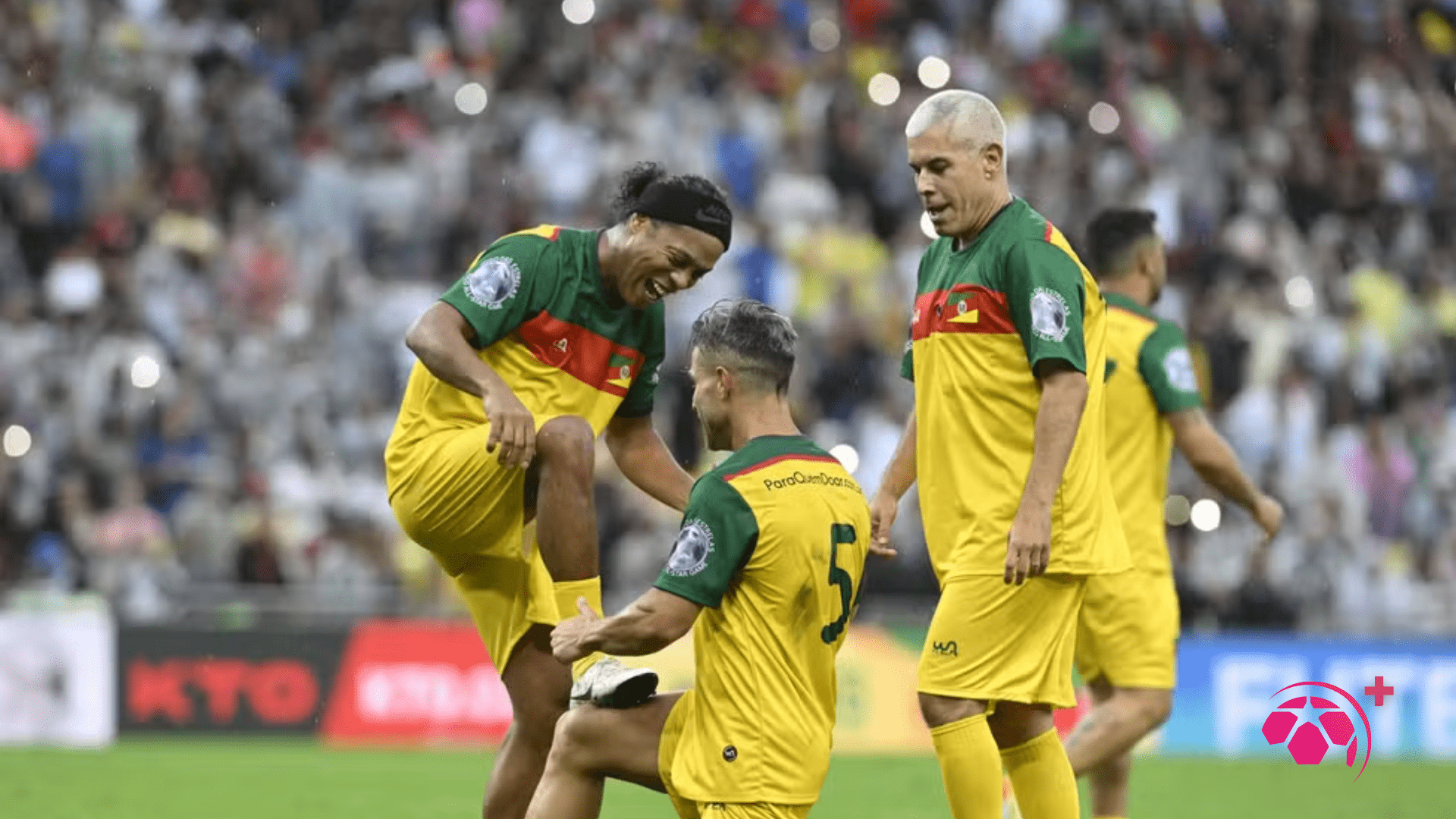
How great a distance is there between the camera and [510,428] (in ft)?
21.3

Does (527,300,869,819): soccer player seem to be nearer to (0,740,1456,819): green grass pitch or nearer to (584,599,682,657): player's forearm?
(584,599,682,657): player's forearm

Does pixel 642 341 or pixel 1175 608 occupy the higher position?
pixel 642 341

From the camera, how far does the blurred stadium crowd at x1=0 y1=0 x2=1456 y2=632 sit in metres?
16.0

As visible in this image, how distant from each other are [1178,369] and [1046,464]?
2358mm

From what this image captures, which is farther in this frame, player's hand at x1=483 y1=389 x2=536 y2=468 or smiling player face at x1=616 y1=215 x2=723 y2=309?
smiling player face at x1=616 y1=215 x2=723 y2=309

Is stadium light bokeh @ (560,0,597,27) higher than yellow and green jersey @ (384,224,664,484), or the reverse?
stadium light bokeh @ (560,0,597,27)

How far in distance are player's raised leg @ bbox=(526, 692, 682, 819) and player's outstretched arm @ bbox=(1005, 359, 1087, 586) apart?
3.54 ft

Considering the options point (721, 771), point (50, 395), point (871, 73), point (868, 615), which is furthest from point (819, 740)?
point (871, 73)

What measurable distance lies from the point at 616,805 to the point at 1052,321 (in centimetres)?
566

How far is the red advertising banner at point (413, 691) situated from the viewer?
50.2 feet

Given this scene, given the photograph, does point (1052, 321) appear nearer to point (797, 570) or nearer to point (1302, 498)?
point (797, 570)

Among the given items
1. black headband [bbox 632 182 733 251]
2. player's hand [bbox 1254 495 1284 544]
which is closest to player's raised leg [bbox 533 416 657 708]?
black headband [bbox 632 182 733 251]

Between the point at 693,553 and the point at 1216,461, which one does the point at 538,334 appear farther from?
the point at 1216,461

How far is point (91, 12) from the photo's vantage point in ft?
63.1
